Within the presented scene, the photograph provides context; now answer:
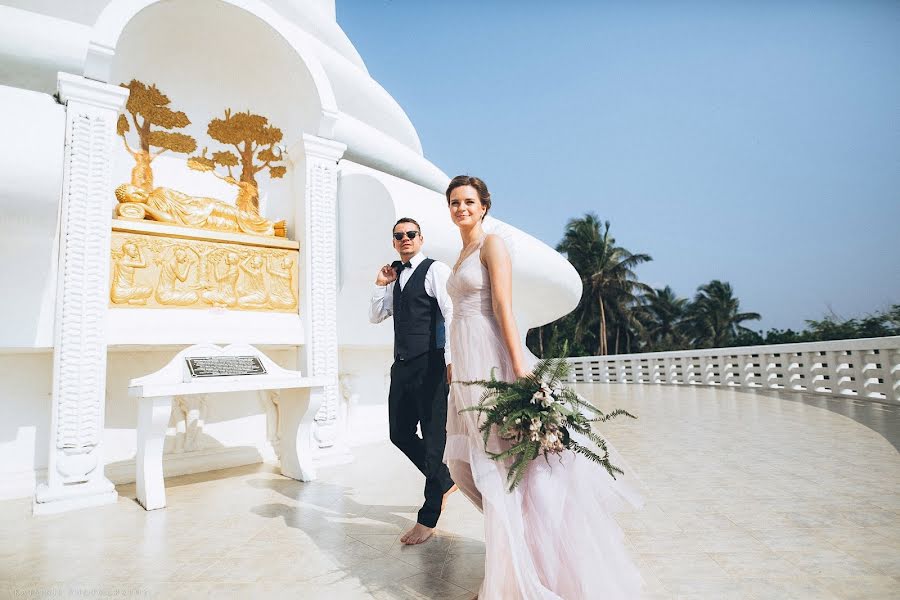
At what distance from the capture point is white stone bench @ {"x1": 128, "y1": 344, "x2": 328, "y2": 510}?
3.72 meters

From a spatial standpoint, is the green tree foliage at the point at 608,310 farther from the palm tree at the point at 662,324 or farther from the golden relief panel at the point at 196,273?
the golden relief panel at the point at 196,273

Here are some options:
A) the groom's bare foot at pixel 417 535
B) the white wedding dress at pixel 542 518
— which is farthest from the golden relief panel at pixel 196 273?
the white wedding dress at pixel 542 518

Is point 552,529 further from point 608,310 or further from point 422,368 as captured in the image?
point 608,310

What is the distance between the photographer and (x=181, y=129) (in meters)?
5.83

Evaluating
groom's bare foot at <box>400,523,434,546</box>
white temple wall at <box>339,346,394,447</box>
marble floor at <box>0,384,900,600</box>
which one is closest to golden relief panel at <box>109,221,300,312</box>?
white temple wall at <box>339,346,394,447</box>

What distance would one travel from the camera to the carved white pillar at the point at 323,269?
5.06m

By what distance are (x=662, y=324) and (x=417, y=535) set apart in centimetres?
3081

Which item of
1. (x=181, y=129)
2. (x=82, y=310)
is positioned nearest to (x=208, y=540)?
(x=82, y=310)

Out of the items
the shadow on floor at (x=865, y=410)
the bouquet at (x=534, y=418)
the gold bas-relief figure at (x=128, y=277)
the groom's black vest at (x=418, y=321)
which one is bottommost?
the shadow on floor at (x=865, y=410)

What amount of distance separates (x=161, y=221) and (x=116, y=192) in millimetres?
479

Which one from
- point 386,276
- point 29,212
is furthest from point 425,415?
point 29,212

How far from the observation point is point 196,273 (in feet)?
→ 15.7

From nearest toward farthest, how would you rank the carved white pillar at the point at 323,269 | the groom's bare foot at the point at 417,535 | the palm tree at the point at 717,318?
1. the groom's bare foot at the point at 417,535
2. the carved white pillar at the point at 323,269
3. the palm tree at the point at 717,318

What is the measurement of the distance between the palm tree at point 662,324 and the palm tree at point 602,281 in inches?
87.0
